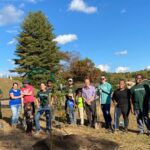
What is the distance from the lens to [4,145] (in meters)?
11.4

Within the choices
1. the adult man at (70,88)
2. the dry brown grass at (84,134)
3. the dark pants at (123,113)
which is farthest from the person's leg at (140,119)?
the adult man at (70,88)

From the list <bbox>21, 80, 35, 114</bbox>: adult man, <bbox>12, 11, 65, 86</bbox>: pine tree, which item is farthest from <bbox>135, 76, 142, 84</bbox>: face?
<bbox>12, 11, 65, 86</bbox>: pine tree

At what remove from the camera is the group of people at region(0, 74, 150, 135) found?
42.5 feet

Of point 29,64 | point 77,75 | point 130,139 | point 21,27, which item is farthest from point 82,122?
point 77,75

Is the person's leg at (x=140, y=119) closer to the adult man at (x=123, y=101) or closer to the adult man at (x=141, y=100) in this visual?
the adult man at (x=141, y=100)

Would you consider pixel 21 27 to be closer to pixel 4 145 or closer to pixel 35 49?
pixel 35 49

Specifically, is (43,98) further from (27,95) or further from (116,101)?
(116,101)

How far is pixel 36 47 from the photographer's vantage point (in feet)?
175

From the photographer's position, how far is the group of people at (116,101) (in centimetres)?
1293

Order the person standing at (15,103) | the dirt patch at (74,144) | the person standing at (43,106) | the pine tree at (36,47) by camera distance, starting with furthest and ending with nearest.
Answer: the pine tree at (36,47), the person standing at (15,103), the person standing at (43,106), the dirt patch at (74,144)

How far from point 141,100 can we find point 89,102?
7.85ft

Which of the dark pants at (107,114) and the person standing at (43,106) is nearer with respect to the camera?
Result: the person standing at (43,106)

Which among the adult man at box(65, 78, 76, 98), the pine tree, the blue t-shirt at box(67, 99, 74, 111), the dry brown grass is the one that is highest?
the pine tree

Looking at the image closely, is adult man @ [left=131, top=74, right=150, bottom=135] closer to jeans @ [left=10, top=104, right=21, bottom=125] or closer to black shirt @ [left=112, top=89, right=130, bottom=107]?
black shirt @ [left=112, top=89, right=130, bottom=107]
